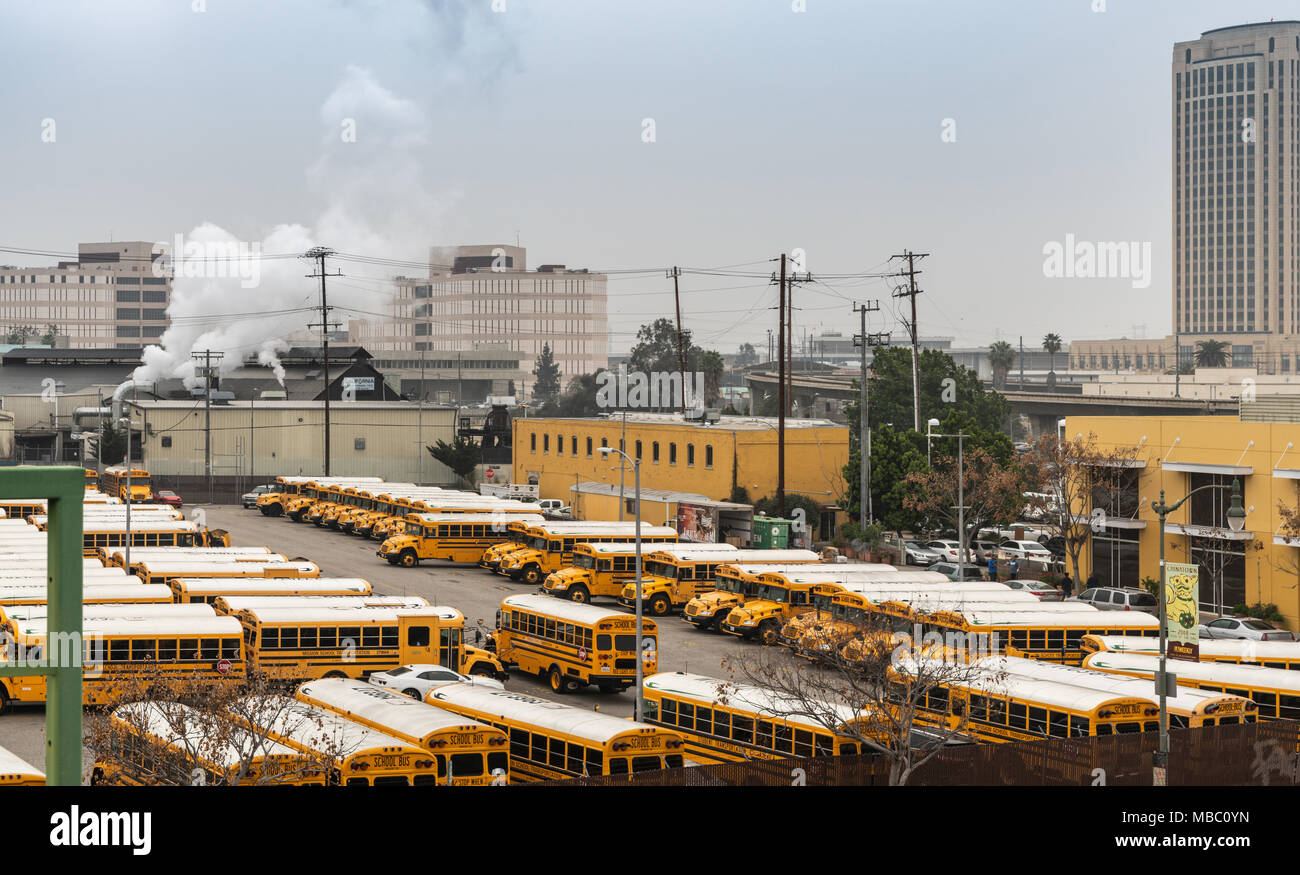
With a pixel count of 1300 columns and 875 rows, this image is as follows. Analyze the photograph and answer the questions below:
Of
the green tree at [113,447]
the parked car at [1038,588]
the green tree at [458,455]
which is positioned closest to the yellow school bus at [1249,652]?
the parked car at [1038,588]

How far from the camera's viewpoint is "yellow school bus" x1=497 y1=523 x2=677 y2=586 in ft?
185

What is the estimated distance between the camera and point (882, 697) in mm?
28594

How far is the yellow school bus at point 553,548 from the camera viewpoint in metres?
56.5

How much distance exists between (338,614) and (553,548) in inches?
827

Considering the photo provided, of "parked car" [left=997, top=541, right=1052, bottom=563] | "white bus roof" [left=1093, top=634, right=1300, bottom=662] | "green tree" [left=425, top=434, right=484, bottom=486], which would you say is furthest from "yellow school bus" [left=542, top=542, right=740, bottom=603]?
"green tree" [left=425, top=434, right=484, bottom=486]

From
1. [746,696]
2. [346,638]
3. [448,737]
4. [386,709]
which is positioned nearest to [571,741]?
[448,737]

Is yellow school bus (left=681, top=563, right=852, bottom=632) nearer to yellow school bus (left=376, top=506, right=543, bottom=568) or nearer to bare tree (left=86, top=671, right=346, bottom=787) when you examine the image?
yellow school bus (left=376, top=506, right=543, bottom=568)

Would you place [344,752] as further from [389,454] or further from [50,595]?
[389,454]

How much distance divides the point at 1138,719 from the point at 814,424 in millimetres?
53215

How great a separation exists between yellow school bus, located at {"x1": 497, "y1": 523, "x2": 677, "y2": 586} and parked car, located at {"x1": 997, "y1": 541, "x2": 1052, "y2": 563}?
62.4ft

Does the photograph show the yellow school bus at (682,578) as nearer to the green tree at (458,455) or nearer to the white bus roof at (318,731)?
the white bus roof at (318,731)

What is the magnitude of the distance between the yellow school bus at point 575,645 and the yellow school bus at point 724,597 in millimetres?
8195

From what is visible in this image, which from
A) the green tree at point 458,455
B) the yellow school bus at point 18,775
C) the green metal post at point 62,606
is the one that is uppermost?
the green metal post at point 62,606
